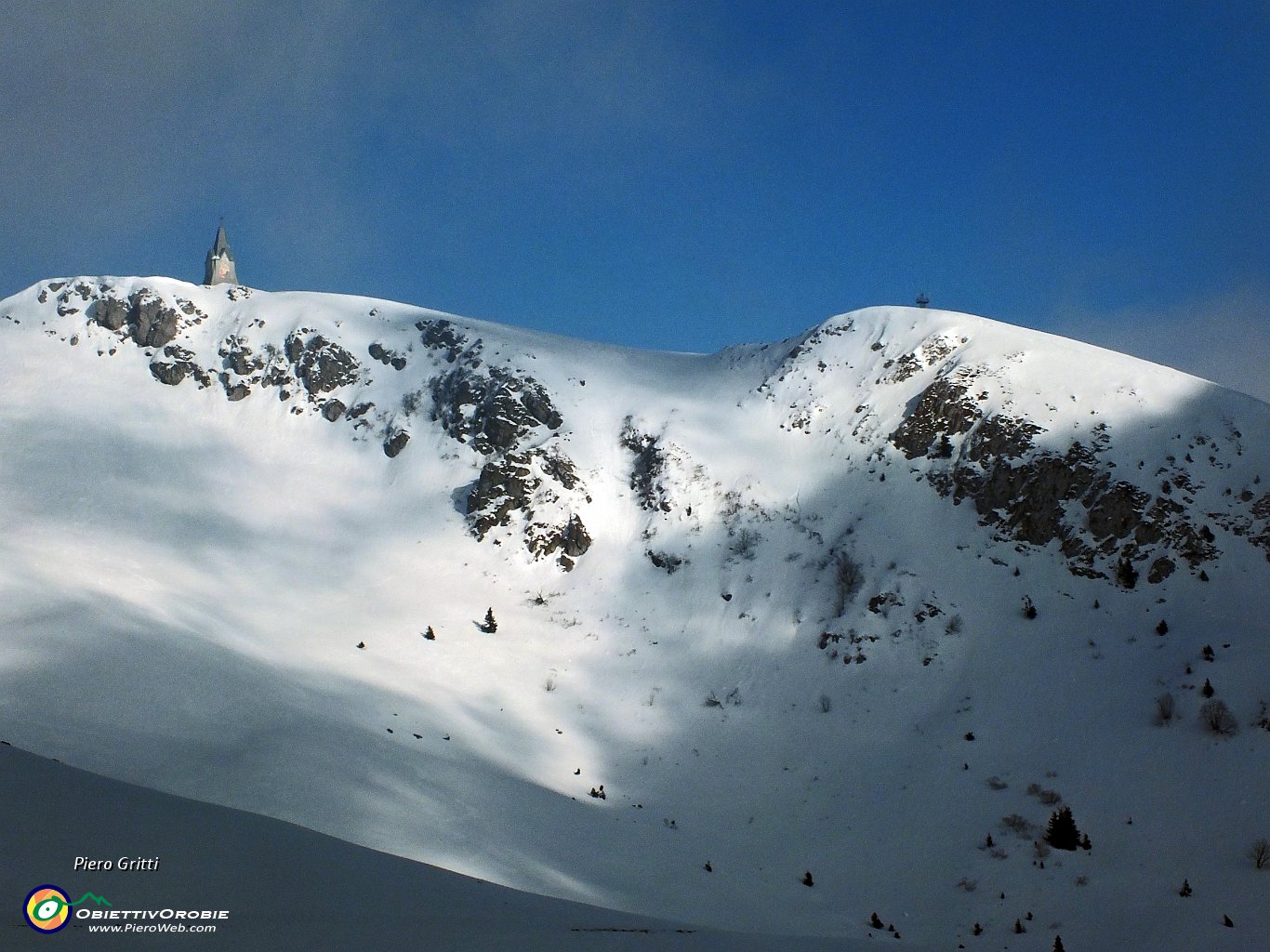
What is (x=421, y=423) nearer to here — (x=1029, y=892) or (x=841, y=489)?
(x=841, y=489)

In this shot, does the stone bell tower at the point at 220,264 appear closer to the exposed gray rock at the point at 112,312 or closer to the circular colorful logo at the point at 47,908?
the exposed gray rock at the point at 112,312

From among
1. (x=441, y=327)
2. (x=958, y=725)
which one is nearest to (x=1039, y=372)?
(x=958, y=725)

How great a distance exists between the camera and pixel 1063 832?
28500 mm

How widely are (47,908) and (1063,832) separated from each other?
30097mm

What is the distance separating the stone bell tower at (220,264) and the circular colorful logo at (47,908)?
103347 millimetres

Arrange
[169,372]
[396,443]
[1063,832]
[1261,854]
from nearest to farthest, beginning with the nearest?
1. [1261,854]
2. [1063,832]
3. [396,443]
4. [169,372]

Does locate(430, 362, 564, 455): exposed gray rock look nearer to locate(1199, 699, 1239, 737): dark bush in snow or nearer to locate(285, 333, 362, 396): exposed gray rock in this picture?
locate(285, 333, 362, 396): exposed gray rock

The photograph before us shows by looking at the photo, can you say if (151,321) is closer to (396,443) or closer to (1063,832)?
(396,443)

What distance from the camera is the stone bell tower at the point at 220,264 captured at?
9906 centimetres

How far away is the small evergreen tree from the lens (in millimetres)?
28344

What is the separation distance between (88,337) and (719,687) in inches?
2634

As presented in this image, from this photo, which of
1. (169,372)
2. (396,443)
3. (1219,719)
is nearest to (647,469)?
(396,443)

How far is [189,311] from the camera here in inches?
3054

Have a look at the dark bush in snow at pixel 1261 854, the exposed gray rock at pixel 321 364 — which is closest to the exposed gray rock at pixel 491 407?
the exposed gray rock at pixel 321 364
